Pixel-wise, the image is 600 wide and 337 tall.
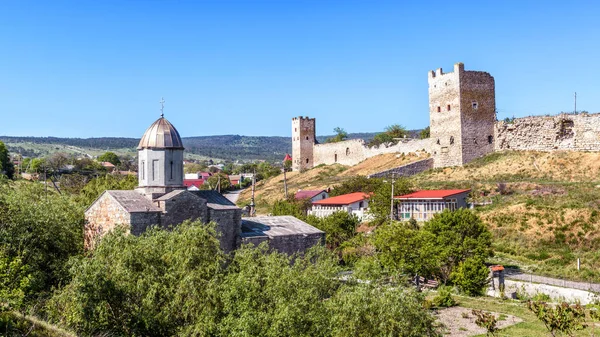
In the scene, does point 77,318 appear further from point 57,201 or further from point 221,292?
point 57,201

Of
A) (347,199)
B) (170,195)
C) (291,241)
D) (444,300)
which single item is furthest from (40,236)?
(347,199)

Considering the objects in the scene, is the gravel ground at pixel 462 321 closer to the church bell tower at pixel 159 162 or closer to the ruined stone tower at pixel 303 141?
the church bell tower at pixel 159 162

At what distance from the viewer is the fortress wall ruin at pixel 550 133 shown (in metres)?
47.1

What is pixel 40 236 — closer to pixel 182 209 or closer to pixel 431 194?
pixel 182 209

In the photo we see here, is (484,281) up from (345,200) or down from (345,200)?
down

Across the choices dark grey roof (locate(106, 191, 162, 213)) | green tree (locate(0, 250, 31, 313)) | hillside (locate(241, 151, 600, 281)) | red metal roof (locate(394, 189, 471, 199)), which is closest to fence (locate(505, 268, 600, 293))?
hillside (locate(241, 151, 600, 281))

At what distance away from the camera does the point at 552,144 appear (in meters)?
49.7

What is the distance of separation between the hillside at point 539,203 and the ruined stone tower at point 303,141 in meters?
27.3

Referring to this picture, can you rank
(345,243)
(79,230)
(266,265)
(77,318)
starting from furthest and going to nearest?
(345,243) < (79,230) < (266,265) < (77,318)

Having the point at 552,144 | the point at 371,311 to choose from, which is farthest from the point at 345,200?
the point at 371,311

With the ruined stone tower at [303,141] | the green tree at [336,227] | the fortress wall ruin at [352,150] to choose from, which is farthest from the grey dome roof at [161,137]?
the ruined stone tower at [303,141]

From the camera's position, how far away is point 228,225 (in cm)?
2508

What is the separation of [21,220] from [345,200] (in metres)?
28.8

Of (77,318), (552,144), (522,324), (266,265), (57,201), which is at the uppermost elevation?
(552,144)
